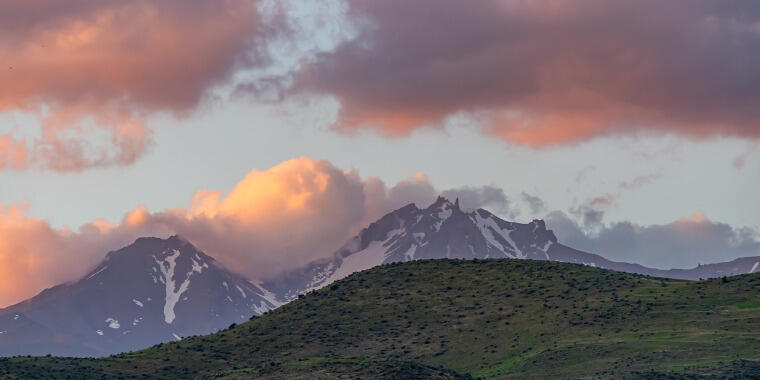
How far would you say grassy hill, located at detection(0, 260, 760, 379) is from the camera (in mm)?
151500

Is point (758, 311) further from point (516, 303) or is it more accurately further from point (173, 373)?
point (173, 373)

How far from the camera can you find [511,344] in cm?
17888

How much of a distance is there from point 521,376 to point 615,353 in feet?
38.5

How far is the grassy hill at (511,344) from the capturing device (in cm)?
15150

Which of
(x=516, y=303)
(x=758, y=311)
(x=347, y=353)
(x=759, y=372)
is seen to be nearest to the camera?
(x=759, y=372)

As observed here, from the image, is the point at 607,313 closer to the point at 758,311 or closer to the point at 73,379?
the point at 758,311

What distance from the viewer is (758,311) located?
564ft

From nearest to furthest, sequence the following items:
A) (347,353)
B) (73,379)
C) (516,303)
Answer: (73,379)
(347,353)
(516,303)

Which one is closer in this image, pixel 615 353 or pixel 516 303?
pixel 615 353

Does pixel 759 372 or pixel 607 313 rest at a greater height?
pixel 607 313

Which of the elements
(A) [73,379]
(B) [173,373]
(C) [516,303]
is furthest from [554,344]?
(A) [73,379]

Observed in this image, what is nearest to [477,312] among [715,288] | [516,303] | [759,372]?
[516,303]

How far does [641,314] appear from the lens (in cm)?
17825

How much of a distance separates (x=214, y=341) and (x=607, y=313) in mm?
57348
